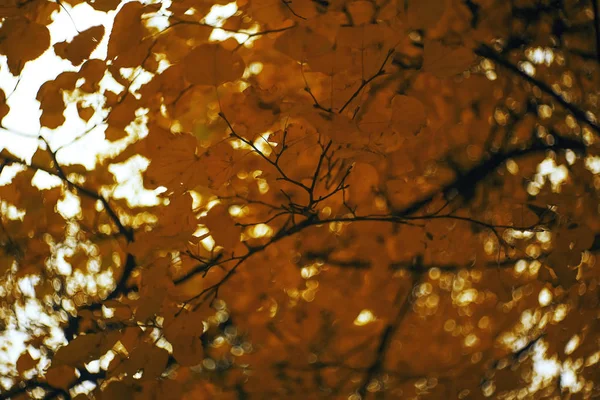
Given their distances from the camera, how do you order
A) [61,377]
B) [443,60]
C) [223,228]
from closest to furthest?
[443,60]
[223,228]
[61,377]

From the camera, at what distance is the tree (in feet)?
1.93

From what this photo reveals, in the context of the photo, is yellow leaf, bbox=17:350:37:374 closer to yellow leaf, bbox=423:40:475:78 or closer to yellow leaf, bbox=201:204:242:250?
yellow leaf, bbox=201:204:242:250

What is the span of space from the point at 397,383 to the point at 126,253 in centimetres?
38

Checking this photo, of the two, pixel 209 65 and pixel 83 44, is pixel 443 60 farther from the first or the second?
pixel 83 44

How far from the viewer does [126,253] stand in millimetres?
664

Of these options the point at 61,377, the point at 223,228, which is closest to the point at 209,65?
the point at 223,228

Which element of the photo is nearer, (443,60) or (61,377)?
(443,60)

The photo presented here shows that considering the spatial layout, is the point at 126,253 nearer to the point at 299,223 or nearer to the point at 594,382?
the point at 299,223

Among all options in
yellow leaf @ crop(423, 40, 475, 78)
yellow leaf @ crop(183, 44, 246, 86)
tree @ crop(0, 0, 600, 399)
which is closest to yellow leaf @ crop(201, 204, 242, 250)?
tree @ crop(0, 0, 600, 399)

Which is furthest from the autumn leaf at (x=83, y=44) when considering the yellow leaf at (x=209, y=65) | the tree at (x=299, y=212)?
the yellow leaf at (x=209, y=65)

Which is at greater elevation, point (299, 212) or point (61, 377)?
point (299, 212)

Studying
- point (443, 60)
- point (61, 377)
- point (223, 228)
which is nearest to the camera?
point (443, 60)

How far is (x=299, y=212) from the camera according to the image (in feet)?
1.99

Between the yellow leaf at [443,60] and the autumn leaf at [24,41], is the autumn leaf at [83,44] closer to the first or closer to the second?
the autumn leaf at [24,41]
